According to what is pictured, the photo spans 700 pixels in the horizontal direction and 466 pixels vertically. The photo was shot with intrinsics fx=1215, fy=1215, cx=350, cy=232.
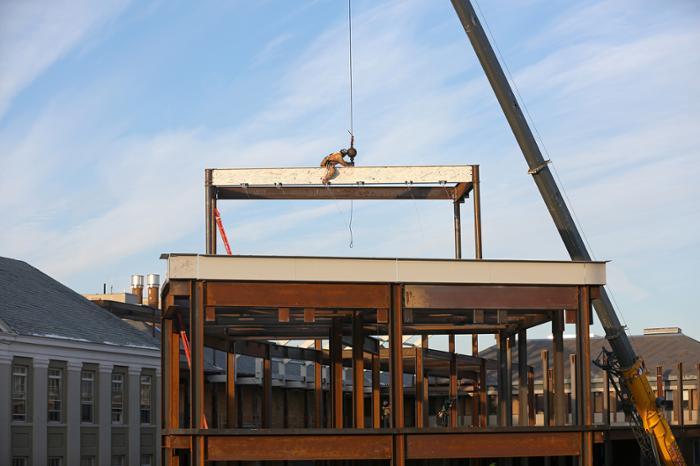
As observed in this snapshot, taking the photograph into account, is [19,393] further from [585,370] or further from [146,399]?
[585,370]

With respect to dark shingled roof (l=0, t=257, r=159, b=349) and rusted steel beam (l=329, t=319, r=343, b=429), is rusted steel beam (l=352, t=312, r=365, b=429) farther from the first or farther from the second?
dark shingled roof (l=0, t=257, r=159, b=349)

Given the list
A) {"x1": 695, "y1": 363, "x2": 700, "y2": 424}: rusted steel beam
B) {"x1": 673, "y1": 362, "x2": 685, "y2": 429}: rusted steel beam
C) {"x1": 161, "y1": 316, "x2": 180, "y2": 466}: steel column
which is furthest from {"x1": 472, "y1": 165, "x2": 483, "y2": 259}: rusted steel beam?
{"x1": 695, "y1": 363, "x2": 700, "y2": 424}: rusted steel beam

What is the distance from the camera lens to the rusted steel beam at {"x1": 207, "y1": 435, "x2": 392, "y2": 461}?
25.7 meters

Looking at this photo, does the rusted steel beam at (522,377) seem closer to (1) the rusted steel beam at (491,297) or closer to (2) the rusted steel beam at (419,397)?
(2) the rusted steel beam at (419,397)

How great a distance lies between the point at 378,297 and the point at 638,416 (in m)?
12.3

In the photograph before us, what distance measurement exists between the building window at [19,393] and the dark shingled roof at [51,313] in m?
1.17

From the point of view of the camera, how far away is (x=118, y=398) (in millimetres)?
42188

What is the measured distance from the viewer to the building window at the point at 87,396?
40.0 m

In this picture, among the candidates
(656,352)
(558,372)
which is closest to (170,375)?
(558,372)

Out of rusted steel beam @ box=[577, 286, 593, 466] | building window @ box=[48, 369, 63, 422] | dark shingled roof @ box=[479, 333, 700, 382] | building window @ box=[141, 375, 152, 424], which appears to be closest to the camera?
rusted steel beam @ box=[577, 286, 593, 466]

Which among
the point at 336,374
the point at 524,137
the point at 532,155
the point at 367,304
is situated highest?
the point at 524,137

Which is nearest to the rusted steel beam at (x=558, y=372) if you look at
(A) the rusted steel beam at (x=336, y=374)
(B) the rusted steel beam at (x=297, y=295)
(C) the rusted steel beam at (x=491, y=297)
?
(C) the rusted steel beam at (x=491, y=297)

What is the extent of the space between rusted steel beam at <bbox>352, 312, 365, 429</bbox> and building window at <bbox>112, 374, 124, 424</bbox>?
1239cm

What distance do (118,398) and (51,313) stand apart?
378cm
